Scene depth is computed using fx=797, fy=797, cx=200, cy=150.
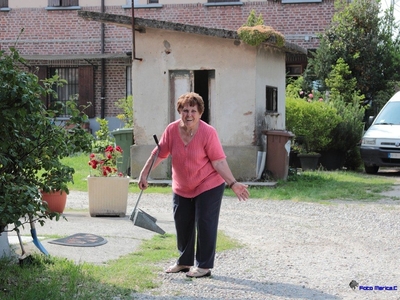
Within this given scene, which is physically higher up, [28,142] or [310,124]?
[28,142]

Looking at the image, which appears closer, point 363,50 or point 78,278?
point 78,278

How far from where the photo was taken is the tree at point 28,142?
5.93 m

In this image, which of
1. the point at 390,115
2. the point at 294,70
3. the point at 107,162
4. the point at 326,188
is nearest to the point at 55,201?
the point at 107,162

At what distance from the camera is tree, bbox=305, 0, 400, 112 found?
78.0 ft

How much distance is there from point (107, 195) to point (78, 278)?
14.9 feet

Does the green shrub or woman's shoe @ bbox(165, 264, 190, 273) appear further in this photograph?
the green shrub

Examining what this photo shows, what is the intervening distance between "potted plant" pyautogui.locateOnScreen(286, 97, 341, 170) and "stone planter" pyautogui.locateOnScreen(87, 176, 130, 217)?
8.78 metres

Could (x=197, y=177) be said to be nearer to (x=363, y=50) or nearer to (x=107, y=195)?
(x=107, y=195)

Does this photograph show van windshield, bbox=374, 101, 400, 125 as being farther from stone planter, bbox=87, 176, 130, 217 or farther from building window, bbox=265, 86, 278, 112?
stone planter, bbox=87, 176, 130, 217

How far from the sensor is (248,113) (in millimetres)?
16328

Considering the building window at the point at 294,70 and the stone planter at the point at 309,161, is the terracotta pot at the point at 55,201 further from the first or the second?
the building window at the point at 294,70

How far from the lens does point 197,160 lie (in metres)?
7.12

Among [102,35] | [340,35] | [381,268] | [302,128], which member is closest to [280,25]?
[340,35]

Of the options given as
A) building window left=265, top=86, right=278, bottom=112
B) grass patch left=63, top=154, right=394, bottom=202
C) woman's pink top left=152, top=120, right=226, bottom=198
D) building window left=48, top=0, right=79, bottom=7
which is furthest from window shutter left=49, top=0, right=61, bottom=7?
woman's pink top left=152, top=120, right=226, bottom=198
